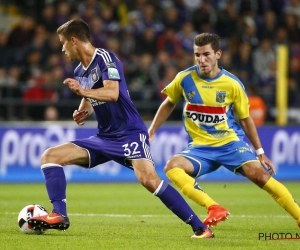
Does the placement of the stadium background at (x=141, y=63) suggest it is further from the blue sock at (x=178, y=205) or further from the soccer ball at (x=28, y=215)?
the blue sock at (x=178, y=205)

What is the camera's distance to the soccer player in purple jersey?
730cm

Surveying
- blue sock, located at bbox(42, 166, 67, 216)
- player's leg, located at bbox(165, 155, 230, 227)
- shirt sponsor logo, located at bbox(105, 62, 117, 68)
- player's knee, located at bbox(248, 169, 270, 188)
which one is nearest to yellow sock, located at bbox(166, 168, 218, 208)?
player's leg, located at bbox(165, 155, 230, 227)

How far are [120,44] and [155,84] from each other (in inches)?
51.4

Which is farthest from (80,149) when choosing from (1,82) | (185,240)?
A: (1,82)

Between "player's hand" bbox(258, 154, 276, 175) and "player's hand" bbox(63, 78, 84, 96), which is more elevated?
"player's hand" bbox(63, 78, 84, 96)

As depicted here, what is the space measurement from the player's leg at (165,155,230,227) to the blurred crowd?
802 centimetres

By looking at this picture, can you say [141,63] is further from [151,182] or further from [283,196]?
[151,182]

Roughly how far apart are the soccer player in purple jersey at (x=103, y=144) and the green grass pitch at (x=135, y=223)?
0.26m

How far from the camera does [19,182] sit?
15188 mm

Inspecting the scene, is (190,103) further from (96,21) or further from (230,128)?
(96,21)

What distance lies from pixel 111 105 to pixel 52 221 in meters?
1.21

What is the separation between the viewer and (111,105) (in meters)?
7.55

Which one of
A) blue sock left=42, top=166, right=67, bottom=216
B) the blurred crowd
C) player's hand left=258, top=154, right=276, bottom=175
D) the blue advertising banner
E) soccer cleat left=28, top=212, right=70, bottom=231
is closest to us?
soccer cleat left=28, top=212, right=70, bottom=231

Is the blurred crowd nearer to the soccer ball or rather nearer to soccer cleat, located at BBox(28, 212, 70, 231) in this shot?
the soccer ball
